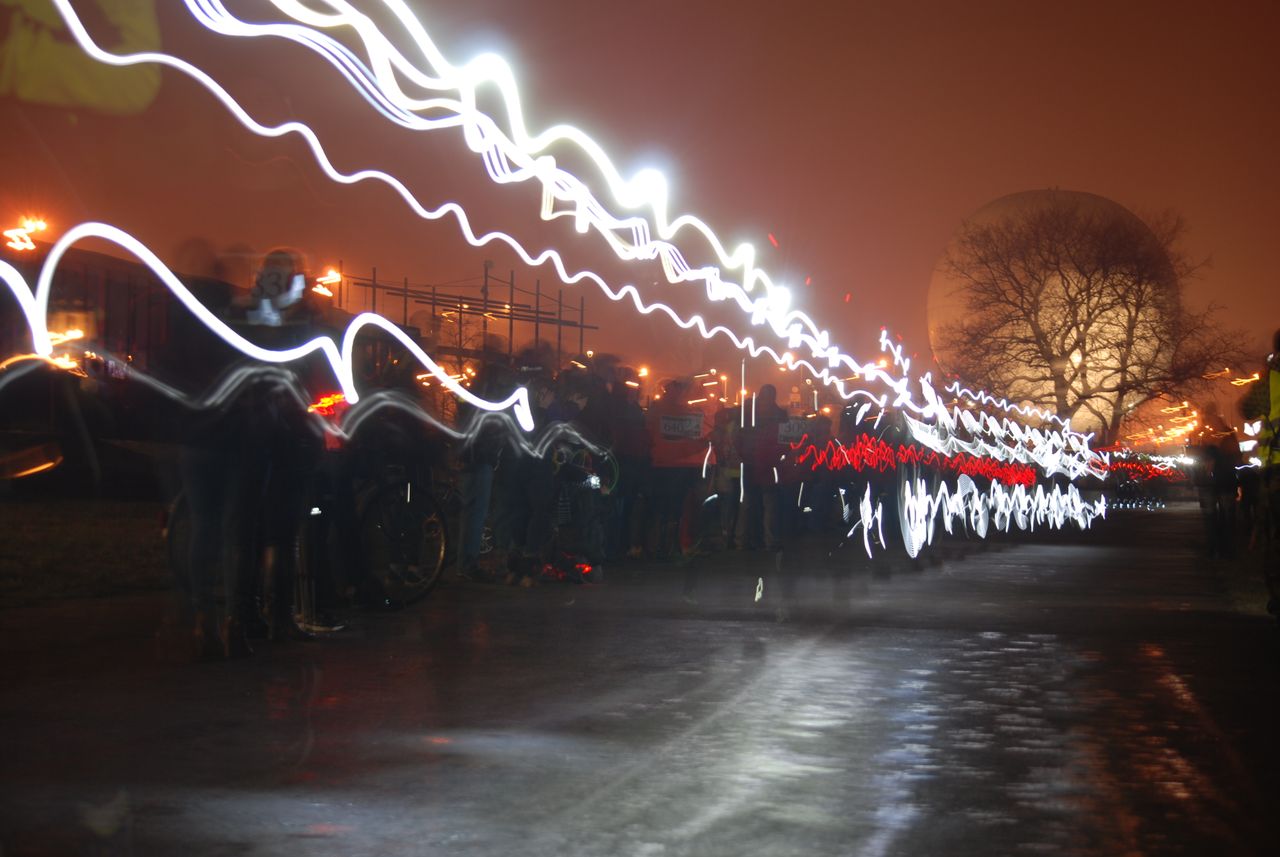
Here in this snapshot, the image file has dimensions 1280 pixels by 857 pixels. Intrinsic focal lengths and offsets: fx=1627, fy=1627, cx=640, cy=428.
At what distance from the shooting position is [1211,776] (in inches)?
231

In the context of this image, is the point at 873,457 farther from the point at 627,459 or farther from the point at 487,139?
the point at 487,139

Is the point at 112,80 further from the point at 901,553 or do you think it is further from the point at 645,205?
the point at 901,553

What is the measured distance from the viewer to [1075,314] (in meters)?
70.9

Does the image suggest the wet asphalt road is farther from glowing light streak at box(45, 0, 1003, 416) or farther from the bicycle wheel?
glowing light streak at box(45, 0, 1003, 416)

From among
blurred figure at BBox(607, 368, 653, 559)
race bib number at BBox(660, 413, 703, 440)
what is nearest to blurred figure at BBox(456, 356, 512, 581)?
blurred figure at BBox(607, 368, 653, 559)

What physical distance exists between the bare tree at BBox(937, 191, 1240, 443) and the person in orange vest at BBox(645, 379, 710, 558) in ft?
179

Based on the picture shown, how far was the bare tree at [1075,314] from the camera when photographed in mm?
69688

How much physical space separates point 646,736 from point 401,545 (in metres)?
5.50

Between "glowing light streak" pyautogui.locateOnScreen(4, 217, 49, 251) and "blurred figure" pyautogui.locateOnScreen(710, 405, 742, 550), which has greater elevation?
"glowing light streak" pyautogui.locateOnScreen(4, 217, 49, 251)

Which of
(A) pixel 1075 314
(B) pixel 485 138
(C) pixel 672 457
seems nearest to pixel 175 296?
(B) pixel 485 138

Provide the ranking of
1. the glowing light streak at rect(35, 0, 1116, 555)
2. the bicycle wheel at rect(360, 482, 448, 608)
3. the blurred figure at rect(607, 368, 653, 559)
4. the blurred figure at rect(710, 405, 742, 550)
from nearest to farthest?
the glowing light streak at rect(35, 0, 1116, 555)
the bicycle wheel at rect(360, 482, 448, 608)
the blurred figure at rect(607, 368, 653, 559)
the blurred figure at rect(710, 405, 742, 550)

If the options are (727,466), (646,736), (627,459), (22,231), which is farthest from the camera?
(727,466)

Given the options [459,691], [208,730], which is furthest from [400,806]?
[459,691]

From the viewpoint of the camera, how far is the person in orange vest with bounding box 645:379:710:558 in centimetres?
1861
